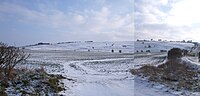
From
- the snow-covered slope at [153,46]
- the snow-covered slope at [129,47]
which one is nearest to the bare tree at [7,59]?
the snow-covered slope at [153,46]

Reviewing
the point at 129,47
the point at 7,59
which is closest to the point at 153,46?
the point at 129,47

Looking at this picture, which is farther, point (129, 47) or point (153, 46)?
point (129, 47)

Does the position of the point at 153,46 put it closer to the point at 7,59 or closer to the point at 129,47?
the point at 129,47

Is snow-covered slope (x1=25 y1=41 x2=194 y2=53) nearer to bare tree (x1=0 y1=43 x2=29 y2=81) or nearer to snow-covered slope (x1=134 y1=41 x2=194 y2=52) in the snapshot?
snow-covered slope (x1=134 y1=41 x2=194 y2=52)

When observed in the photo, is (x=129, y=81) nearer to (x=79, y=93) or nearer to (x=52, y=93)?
(x=79, y=93)

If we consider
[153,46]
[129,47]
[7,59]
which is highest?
[7,59]

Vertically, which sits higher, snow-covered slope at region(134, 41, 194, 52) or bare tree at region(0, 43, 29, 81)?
bare tree at region(0, 43, 29, 81)

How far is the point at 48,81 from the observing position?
1246 cm

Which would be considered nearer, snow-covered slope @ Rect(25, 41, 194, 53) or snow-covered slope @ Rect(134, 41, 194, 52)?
snow-covered slope @ Rect(134, 41, 194, 52)

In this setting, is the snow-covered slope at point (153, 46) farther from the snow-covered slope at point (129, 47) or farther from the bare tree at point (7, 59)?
the bare tree at point (7, 59)

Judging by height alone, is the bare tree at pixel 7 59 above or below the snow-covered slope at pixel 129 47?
above

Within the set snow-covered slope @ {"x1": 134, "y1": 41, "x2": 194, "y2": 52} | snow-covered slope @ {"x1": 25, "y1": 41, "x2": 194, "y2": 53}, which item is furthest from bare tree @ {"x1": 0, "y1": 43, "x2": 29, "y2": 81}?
snow-covered slope @ {"x1": 25, "y1": 41, "x2": 194, "y2": 53}

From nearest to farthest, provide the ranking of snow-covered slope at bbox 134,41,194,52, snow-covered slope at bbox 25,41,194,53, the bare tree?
the bare tree < snow-covered slope at bbox 134,41,194,52 < snow-covered slope at bbox 25,41,194,53

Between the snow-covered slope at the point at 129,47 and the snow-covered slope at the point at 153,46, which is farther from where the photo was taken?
the snow-covered slope at the point at 129,47
